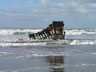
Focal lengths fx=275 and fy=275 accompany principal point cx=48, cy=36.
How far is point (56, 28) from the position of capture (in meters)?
31.1

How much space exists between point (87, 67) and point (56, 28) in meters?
19.3

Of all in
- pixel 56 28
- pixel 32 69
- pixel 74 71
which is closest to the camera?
pixel 74 71

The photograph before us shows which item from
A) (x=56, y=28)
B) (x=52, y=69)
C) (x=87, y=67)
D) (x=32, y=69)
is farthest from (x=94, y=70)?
Answer: (x=56, y=28)

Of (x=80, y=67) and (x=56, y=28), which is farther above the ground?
(x=56, y=28)

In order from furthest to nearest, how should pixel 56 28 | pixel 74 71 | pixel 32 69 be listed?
pixel 56 28, pixel 32 69, pixel 74 71

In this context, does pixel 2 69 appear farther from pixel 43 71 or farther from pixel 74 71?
pixel 74 71

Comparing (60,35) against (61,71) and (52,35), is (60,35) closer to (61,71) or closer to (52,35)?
(52,35)

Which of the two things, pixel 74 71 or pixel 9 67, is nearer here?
pixel 74 71

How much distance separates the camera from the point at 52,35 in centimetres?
3212

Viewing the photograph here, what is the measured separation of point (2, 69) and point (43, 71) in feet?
5.99

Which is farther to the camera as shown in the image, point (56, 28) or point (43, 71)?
point (56, 28)

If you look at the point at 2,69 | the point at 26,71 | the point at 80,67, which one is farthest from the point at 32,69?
the point at 80,67

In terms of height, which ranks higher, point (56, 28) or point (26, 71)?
point (56, 28)

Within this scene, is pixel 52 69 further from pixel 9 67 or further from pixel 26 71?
pixel 9 67
